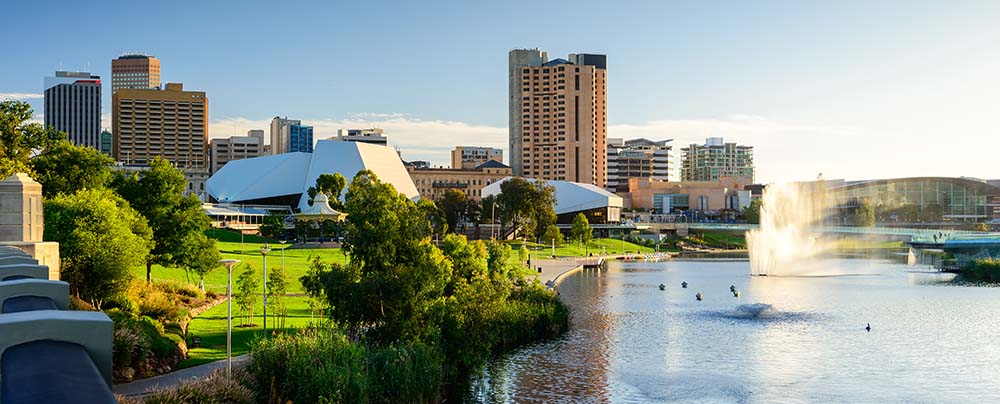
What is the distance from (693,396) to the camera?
26.6 m

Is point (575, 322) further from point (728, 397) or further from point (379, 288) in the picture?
point (379, 288)

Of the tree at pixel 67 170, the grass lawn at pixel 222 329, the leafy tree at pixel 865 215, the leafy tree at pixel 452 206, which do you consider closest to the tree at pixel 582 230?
the leafy tree at pixel 452 206

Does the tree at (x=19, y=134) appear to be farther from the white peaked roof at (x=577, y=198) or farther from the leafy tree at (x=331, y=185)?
the white peaked roof at (x=577, y=198)

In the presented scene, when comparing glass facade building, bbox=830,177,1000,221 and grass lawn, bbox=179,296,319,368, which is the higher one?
glass facade building, bbox=830,177,1000,221

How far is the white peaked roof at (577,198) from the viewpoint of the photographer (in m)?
142

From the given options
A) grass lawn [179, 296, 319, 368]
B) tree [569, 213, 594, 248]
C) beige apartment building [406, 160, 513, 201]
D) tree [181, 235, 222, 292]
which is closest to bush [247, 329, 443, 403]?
grass lawn [179, 296, 319, 368]

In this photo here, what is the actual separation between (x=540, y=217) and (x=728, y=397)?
77.8 m

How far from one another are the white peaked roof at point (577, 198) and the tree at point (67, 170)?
101281 millimetres

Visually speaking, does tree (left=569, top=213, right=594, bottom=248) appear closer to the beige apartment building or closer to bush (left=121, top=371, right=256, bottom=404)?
the beige apartment building

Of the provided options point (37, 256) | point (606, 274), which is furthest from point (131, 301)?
point (606, 274)

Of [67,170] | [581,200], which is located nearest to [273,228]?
[67,170]

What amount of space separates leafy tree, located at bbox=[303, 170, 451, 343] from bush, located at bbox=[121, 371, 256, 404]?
5087 millimetres

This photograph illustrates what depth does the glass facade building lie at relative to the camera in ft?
470

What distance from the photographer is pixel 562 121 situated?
624 ft
